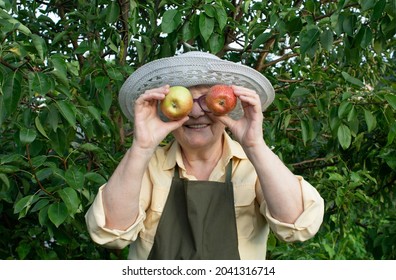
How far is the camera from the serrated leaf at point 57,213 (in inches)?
73.2

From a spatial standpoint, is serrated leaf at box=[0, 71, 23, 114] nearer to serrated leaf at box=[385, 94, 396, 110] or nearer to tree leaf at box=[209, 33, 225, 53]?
tree leaf at box=[209, 33, 225, 53]

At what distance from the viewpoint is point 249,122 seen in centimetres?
158

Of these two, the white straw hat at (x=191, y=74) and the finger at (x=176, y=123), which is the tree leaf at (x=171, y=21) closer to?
the white straw hat at (x=191, y=74)

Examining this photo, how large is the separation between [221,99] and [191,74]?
11 centimetres

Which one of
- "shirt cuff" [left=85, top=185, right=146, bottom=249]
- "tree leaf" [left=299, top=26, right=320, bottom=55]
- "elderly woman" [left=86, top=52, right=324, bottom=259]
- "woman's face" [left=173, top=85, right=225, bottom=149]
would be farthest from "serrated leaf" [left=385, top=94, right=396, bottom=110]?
"shirt cuff" [left=85, top=185, right=146, bottom=249]

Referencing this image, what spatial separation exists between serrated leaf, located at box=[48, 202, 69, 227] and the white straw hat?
16.3 inches

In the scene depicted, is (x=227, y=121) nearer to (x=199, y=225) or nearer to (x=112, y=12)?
(x=199, y=225)

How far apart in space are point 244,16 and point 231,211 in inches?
68.1

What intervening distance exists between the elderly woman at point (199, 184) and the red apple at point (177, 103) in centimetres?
2

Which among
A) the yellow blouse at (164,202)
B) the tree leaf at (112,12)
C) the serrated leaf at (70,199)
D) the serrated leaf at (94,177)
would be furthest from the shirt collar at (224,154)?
the tree leaf at (112,12)

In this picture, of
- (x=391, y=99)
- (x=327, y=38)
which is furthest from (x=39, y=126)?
(x=391, y=99)

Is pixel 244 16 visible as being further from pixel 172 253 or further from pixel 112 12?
pixel 172 253

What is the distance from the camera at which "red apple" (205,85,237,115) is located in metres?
1.58

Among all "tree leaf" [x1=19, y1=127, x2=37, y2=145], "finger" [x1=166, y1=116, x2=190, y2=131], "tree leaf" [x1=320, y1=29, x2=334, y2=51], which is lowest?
"tree leaf" [x1=19, y1=127, x2=37, y2=145]
